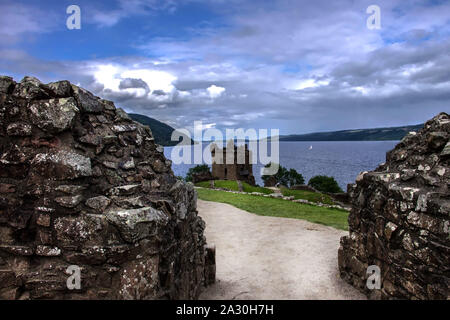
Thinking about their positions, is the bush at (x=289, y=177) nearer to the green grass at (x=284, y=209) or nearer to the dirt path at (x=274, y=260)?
the green grass at (x=284, y=209)

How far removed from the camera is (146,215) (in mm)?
5152

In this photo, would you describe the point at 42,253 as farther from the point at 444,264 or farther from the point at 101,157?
the point at 444,264

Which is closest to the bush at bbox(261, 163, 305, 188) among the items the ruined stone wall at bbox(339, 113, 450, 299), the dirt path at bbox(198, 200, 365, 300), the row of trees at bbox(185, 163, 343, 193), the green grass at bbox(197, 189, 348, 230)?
the row of trees at bbox(185, 163, 343, 193)

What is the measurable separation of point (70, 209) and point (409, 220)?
21.5 feet

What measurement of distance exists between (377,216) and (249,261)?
16.5 ft

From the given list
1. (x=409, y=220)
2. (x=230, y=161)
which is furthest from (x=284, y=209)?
(x=230, y=161)

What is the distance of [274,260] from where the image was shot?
11.5 m

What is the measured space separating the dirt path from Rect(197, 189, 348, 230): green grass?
133cm

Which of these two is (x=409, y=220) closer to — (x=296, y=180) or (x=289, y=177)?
(x=296, y=180)

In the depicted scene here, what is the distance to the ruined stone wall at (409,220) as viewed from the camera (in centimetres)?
620

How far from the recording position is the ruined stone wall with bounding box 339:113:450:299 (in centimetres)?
620

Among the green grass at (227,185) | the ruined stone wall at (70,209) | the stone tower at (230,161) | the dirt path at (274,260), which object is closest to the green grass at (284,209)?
the dirt path at (274,260)

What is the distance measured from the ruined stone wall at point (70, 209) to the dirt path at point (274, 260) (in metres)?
4.21
